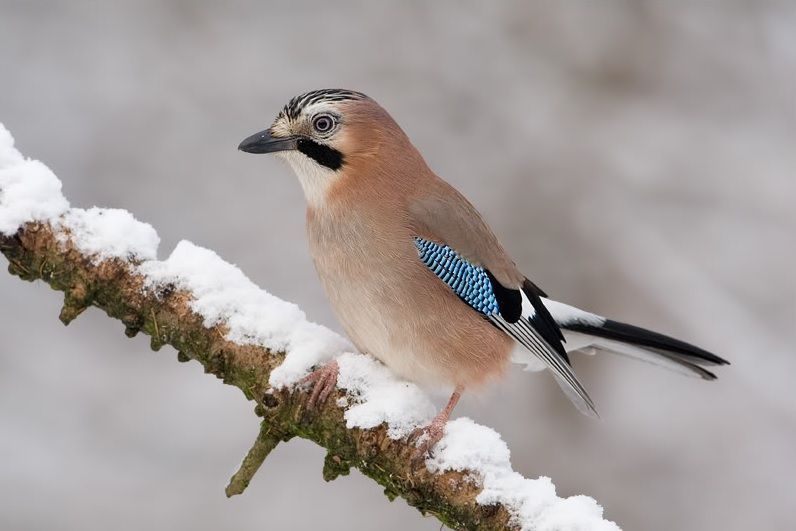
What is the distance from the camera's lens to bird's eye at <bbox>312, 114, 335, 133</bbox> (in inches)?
125

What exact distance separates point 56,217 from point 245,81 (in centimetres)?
349

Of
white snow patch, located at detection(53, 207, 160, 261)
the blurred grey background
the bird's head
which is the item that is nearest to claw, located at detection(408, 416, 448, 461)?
white snow patch, located at detection(53, 207, 160, 261)

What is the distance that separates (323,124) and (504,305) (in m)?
0.86

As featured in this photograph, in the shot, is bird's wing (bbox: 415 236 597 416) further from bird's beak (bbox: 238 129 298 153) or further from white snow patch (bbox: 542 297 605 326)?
bird's beak (bbox: 238 129 298 153)

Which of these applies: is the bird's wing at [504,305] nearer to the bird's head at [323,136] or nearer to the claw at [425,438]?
the bird's head at [323,136]

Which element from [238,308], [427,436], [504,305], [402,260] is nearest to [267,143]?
[402,260]

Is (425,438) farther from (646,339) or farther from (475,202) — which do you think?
(475,202)

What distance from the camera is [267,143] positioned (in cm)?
316

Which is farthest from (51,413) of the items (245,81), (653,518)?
(653,518)

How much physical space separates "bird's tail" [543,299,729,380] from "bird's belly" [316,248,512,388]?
587 millimetres

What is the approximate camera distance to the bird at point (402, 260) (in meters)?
3.02

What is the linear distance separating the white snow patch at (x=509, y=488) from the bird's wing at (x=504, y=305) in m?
0.74

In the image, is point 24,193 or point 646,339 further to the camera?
point 646,339

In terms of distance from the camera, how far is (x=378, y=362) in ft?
9.83
